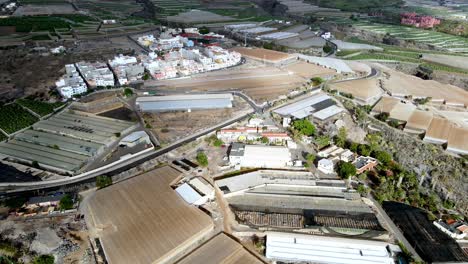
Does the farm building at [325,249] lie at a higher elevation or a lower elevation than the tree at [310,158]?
lower

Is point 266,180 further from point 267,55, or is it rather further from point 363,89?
point 267,55

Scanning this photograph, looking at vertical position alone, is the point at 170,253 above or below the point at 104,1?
below

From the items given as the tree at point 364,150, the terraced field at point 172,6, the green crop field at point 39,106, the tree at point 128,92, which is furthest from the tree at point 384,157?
the terraced field at point 172,6

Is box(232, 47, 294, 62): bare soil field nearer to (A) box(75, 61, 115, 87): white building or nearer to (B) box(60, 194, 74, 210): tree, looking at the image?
(A) box(75, 61, 115, 87): white building

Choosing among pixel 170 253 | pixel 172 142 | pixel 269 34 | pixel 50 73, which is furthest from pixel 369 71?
pixel 50 73

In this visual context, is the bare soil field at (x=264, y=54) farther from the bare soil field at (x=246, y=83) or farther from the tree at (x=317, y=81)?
the tree at (x=317, y=81)

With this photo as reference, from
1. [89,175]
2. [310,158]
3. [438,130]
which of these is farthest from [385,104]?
[89,175]

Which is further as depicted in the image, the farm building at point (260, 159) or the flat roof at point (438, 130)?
the flat roof at point (438, 130)

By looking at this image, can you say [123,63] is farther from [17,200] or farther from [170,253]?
[170,253]
